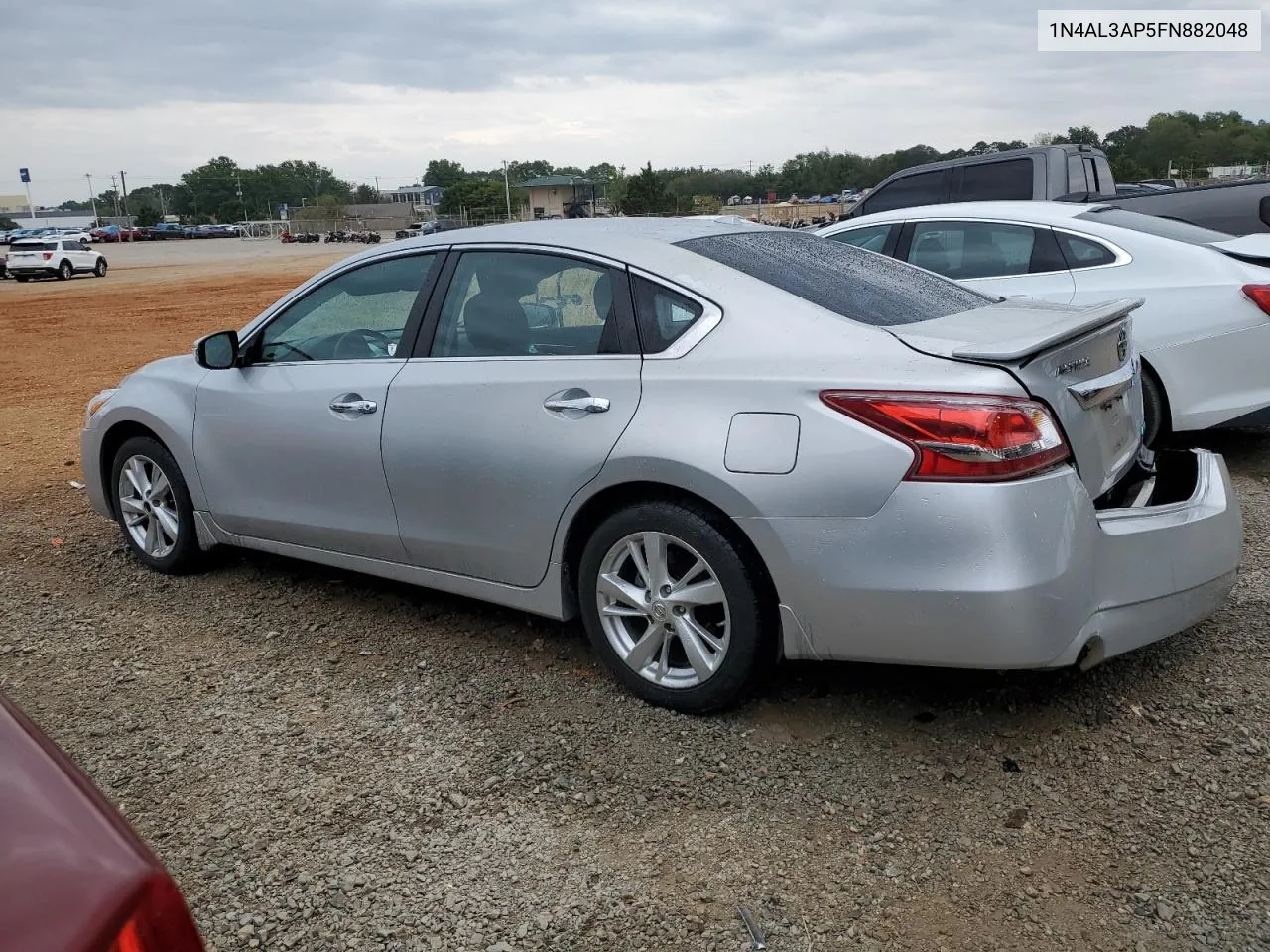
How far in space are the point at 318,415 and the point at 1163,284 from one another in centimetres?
455

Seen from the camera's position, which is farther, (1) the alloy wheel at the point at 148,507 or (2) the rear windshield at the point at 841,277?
(1) the alloy wheel at the point at 148,507

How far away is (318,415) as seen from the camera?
440 centimetres

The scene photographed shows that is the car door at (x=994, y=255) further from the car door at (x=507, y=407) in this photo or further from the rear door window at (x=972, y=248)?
the car door at (x=507, y=407)

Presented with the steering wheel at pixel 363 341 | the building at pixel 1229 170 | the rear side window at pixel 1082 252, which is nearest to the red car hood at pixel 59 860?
the steering wheel at pixel 363 341

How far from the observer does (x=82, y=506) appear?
22.1ft

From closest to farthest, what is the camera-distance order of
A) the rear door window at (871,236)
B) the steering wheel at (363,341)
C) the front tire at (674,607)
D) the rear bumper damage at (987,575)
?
the rear bumper damage at (987,575), the front tire at (674,607), the steering wheel at (363,341), the rear door window at (871,236)

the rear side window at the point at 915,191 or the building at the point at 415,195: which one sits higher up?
the building at the point at 415,195

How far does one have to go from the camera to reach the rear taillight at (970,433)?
300cm

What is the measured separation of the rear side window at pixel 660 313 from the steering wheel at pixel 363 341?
1.15 metres

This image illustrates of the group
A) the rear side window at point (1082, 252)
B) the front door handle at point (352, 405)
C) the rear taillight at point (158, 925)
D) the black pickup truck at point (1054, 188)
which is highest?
the black pickup truck at point (1054, 188)

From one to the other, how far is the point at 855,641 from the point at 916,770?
431 mm

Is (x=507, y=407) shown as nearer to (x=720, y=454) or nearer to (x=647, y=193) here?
(x=720, y=454)

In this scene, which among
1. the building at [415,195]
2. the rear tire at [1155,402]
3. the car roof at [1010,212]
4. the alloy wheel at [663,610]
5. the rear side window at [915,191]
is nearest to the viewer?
the alloy wheel at [663,610]

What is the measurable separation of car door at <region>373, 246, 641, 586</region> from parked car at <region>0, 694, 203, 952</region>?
229 centimetres
